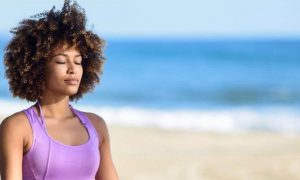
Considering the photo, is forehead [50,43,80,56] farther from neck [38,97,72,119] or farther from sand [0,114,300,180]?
sand [0,114,300,180]

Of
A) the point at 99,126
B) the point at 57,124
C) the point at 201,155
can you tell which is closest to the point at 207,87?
the point at 201,155

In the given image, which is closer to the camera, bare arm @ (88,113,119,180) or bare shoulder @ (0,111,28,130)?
bare shoulder @ (0,111,28,130)

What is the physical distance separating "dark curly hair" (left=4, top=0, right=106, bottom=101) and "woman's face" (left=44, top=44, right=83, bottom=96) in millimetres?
21

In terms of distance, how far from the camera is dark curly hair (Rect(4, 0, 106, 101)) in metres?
3.49

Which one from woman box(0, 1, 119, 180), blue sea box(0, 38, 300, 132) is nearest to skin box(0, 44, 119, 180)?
woman box(0, 1, 119, 180)

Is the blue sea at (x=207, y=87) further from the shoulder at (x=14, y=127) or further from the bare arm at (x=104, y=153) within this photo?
the shoulder at (x=14, y=127)

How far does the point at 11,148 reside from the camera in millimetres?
3338

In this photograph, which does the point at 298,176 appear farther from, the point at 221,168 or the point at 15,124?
the point at 15,124

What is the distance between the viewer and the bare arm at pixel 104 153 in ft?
11.8

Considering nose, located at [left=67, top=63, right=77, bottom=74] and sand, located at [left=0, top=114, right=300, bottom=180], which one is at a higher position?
nose, located at [left=67, top=63, right=77, bottom=74]

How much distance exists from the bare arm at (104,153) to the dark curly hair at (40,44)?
20 cm

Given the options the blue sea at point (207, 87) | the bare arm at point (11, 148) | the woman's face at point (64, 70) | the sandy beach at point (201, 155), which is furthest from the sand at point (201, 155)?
the bare arm at point (11, 148)

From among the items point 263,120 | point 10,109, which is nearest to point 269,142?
point 263,120

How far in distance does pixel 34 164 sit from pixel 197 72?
31995 mm
